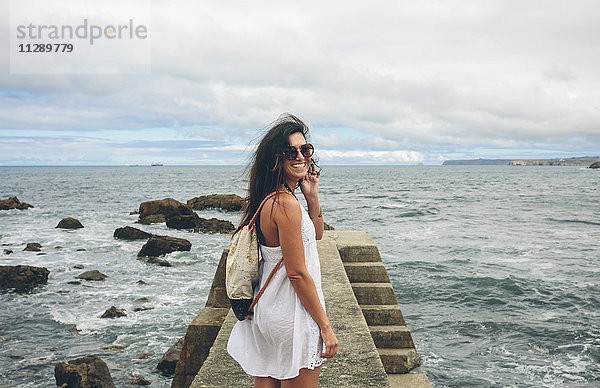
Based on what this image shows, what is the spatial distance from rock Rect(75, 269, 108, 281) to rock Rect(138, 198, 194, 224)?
45.0 feet

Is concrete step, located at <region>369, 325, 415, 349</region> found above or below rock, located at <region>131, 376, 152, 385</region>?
above

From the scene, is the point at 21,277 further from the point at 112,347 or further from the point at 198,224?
the point at 198,224

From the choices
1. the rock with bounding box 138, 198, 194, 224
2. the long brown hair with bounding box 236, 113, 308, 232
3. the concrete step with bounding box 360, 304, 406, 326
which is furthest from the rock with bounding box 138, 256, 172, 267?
the long brown hair with bounding box 236, 113, 308, 232

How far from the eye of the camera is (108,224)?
2995cm

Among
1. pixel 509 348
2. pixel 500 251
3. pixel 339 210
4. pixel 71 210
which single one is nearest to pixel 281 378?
pixel 509 348

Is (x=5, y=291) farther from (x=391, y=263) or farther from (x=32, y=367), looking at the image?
(x=391, y=263)

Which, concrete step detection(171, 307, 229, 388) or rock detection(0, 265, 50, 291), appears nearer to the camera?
concrete step detection(171, 307, 229, 388)

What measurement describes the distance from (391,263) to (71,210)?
32.3 meters

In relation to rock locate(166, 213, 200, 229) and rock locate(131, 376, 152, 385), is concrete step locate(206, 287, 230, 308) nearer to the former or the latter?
rock locate(131, 376, 152, 385)

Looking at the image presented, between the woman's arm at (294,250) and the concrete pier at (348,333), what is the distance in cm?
151

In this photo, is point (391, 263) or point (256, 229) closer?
point (256, 229)

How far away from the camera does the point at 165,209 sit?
30.6 m

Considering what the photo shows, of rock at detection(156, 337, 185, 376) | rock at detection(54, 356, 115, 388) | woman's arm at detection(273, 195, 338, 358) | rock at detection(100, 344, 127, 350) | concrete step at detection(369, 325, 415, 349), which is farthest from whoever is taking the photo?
rock at detection(100, 344, 127, 350)

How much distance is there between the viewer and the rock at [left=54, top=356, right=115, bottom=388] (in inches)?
281
